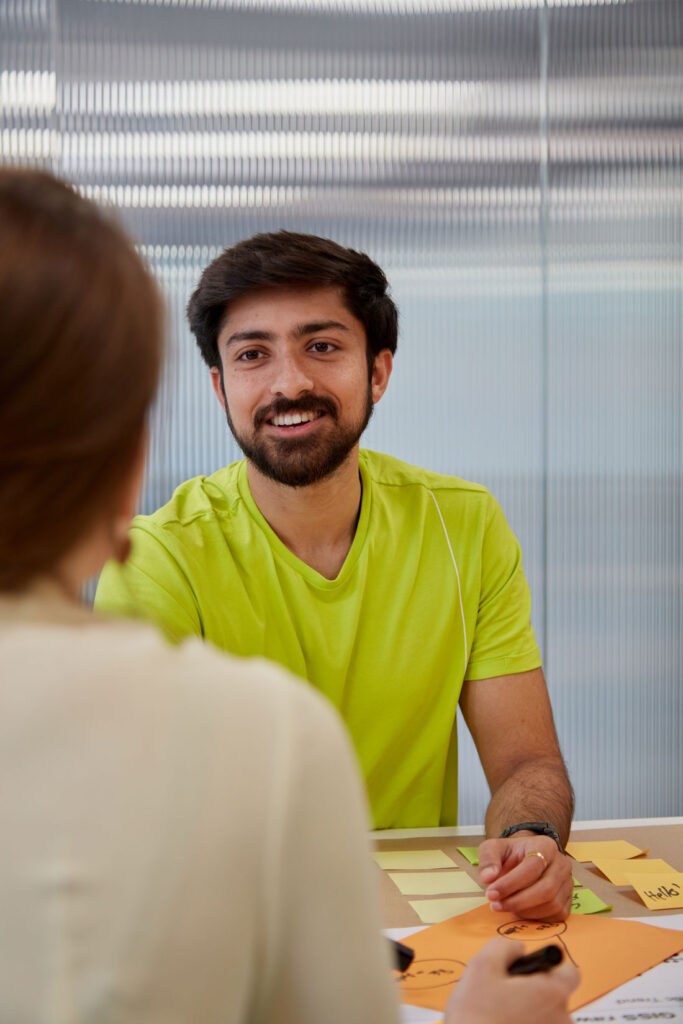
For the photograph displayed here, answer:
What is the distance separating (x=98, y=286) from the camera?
445 mm

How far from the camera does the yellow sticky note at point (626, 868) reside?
1.13 m

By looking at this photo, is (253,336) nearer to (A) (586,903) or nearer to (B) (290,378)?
(B) (290,378)

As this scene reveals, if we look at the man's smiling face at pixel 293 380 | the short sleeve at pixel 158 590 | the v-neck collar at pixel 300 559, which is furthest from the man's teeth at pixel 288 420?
the short sleeve at pixel 158 590

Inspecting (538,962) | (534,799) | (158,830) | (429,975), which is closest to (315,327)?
(534,799)

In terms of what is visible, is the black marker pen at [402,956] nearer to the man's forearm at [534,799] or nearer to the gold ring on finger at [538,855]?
the gold ring on finger at [538,855]

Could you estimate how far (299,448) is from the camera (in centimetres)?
156

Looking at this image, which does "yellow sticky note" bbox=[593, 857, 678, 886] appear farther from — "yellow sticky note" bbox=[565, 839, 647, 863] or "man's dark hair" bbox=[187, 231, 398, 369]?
"man's dark hair" bbox=[187, 231, 398, 369]

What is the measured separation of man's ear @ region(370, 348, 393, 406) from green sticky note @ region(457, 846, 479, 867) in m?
0.80

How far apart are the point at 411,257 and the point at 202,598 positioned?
1.57 m

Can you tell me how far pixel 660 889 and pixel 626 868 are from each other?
0.08 m

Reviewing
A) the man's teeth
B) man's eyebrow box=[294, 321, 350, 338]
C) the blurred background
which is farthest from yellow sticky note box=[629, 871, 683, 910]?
the blurred background

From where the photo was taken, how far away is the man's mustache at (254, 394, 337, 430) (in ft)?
5.23

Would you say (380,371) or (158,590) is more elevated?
(380,371)

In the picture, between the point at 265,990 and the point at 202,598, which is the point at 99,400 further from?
the point at 202,598
